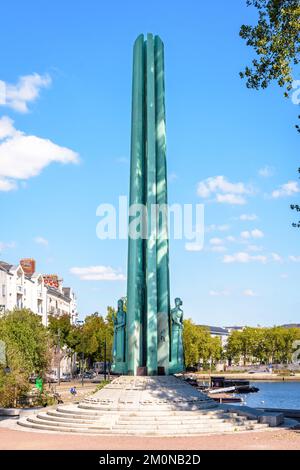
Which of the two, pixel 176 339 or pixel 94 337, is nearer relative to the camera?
pixel 176 339

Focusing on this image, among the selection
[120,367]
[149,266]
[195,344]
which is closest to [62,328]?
[195,344]

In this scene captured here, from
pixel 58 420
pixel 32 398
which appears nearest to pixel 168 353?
pixel 58 420

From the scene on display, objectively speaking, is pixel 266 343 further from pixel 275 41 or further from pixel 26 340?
pixel 275 41

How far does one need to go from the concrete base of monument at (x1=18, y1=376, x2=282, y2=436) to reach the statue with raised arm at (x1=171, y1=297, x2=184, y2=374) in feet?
6.60

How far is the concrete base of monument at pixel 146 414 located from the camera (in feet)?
80.9

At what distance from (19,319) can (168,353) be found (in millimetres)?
28500

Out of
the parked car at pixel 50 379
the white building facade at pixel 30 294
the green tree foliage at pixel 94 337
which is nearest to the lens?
the parked car at pixel 50 379

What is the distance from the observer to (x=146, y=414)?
25.8m

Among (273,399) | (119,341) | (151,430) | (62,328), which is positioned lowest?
(273,399)

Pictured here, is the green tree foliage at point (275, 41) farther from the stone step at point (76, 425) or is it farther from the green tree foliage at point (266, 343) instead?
the green tree foliage at point (266, 343)

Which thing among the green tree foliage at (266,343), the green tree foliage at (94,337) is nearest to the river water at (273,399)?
the green tree foliage at (94,337)

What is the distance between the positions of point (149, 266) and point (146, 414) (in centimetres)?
835
